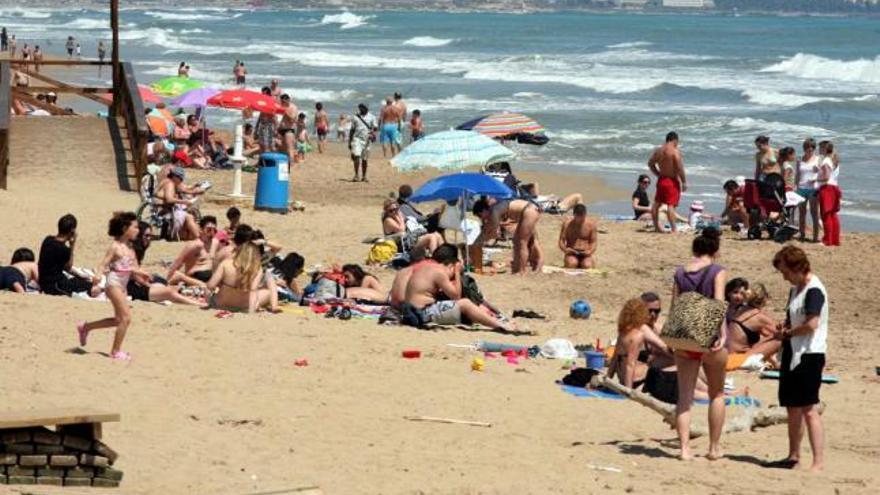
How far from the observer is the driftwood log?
9.45 meters

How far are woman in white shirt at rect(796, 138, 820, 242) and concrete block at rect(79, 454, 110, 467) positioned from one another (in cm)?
1194

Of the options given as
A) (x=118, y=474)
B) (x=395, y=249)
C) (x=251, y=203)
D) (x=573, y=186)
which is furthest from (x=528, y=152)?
(x=118, y=474)

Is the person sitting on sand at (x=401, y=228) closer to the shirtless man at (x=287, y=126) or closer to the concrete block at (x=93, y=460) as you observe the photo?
the shirtless man at (x=287, y=126)

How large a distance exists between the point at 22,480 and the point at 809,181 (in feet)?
40.5

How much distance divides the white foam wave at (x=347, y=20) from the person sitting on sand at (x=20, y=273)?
3817 inches

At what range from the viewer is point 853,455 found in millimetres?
9727

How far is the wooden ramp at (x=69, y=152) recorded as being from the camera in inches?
748

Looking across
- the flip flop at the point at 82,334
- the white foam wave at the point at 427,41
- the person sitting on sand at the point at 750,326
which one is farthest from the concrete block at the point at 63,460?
the white foam wave at the point at 427,41

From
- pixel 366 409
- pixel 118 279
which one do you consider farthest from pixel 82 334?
pixel 366 409

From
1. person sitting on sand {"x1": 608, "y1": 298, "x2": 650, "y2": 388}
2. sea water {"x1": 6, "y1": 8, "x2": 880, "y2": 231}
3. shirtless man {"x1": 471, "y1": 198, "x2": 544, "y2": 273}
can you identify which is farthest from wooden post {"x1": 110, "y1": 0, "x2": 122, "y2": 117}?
person sitting on sand {"x1": 608, "y1": 298, "x2": 650, "y2": 388}

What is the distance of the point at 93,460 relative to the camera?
7.53 metres

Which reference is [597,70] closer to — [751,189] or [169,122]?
[169,122]

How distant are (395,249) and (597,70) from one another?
4590cm

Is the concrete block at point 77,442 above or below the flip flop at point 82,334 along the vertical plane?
above
